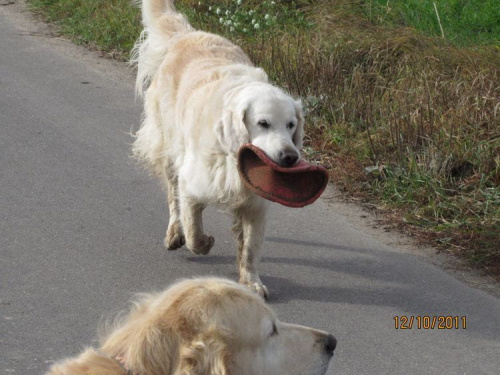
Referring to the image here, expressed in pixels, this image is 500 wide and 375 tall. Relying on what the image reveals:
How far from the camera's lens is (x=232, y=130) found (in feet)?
18.6

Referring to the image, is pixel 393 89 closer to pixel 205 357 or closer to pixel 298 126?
pixel 298 126

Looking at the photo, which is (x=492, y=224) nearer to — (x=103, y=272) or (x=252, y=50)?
(x=103, y=272)

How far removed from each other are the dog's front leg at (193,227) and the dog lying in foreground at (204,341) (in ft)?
8.51

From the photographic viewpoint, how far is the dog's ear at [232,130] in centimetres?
561

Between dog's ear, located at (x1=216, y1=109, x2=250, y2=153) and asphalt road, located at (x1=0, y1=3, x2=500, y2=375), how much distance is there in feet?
2.88

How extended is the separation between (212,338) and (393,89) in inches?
209

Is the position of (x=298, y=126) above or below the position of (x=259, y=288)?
above

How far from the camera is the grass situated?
6672 mm

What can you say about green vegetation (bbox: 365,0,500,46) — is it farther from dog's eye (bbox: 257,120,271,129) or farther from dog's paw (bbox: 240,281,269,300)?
dog's paw (bbox: 240,281,269,300)

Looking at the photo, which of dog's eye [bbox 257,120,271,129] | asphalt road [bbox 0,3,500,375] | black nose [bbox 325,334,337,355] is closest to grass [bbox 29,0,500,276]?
asphalt road [bbox 0,3,500,375]

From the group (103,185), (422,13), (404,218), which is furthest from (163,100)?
(422,13)

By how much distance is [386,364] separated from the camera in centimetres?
488
